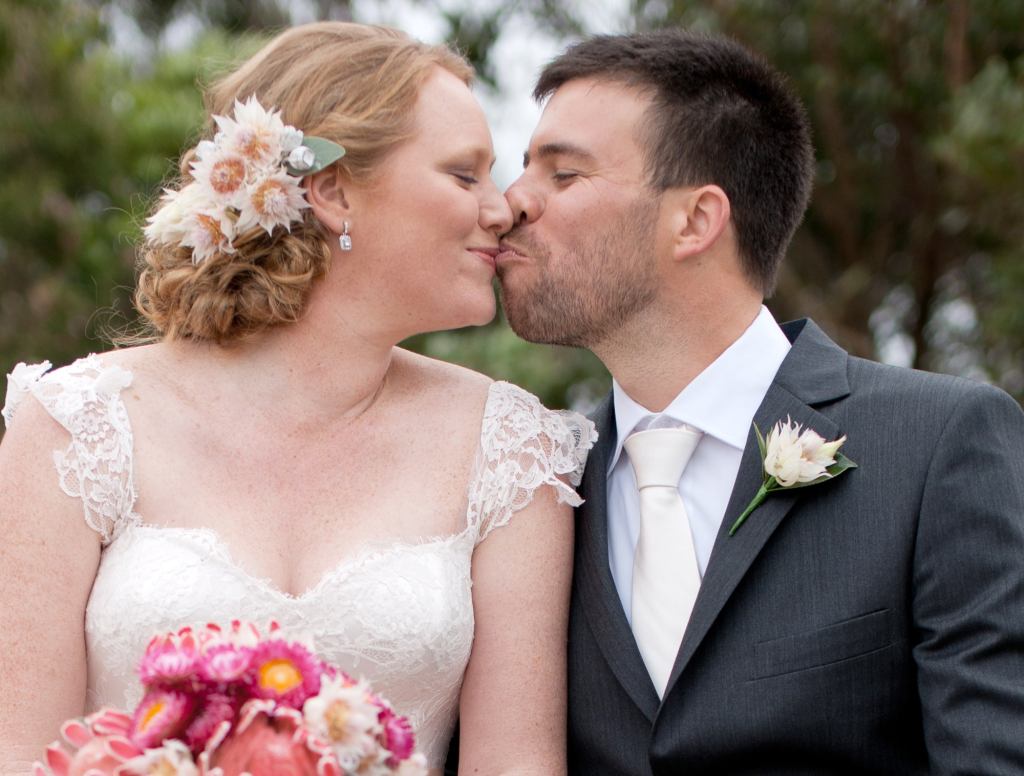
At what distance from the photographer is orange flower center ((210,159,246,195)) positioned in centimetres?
357

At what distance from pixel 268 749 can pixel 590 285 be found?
6.17 feet

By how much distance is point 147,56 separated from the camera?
1216 centimetres

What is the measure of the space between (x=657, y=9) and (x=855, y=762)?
7.45 meters

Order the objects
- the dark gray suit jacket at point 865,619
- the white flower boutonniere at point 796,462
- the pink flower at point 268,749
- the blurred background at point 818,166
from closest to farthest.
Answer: the pink flower at point 268,749 < the dark gray suit jacket at point 865,619 < the white flower boutonniere at point 796,462 < the blurred background at point 818,166

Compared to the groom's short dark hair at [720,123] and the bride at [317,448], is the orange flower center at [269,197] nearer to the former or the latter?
the bride at [317,448]

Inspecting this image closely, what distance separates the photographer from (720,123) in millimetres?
3908

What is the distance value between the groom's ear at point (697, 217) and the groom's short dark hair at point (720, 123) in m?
0.04

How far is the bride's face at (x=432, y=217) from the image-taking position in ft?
11.7

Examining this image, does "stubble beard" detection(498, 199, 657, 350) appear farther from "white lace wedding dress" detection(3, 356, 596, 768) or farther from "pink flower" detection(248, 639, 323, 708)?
"pink flower" detection(248, 639, 323, 708)

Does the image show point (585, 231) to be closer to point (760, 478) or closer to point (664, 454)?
point (664, 454)

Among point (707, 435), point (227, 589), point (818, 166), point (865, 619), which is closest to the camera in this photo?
Answer: point (865, 619)

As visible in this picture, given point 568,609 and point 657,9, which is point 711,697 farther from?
point 657,9

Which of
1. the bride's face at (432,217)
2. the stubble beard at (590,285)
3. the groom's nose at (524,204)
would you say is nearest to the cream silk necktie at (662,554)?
the stubble beard at (590,285)

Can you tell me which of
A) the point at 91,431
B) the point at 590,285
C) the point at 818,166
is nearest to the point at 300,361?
the point at 91,431
